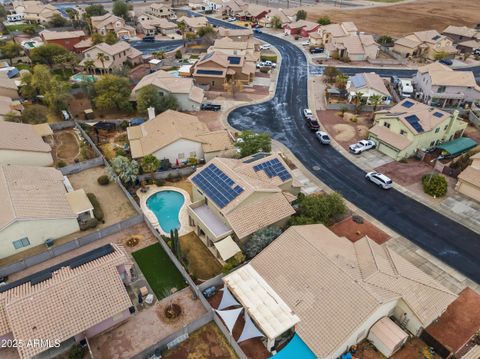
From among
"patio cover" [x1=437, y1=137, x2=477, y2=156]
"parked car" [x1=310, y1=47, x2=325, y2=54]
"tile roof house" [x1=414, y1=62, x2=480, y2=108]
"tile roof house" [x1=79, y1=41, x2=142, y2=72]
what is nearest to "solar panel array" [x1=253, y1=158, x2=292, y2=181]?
"patio cover" [x1=437, y1=137, x2=477, y2=156]

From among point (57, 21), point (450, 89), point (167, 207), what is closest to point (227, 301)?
point (167, 207)

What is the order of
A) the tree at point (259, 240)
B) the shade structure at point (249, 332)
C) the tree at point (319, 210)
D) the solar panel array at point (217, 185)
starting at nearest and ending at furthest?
the shade structure at point (249, 332)
the tree at point (259, 240)
the solar panel array at point (217, 185)
the tree at point (319, 210)

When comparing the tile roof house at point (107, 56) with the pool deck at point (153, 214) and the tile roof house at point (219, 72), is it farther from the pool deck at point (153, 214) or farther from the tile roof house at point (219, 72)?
the pool deck at point (153, 214)

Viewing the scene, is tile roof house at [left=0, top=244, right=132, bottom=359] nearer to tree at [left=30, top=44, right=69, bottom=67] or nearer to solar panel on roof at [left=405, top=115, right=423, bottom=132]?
solar panel on roof at [left=405, top=115, right=423, bottom=132]

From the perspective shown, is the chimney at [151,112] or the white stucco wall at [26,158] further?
the chimney at [151,112]

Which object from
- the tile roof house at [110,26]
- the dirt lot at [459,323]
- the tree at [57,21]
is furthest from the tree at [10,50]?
the dirt lot at [459,323]

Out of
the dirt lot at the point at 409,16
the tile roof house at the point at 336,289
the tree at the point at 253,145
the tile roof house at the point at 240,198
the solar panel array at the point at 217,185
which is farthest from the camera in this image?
the dirt lot at the point at 409,16

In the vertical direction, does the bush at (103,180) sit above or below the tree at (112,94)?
below
